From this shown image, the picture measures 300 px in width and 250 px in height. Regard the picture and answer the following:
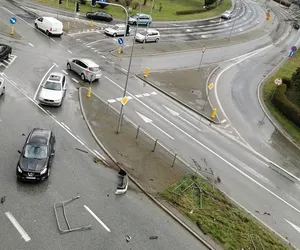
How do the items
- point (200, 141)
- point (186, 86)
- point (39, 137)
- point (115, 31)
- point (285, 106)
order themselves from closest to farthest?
point (39, 137)
point (200, 141)
point (285, 106)
point (186, 86)
point (115, 31)

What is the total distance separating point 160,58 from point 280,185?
2397 cm

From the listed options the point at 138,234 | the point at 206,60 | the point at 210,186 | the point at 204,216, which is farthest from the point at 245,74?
the point at 138,234

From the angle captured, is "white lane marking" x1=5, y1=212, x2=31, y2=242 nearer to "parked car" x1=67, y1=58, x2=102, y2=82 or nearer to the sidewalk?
"parked car" x1=67, y1=58, x2=102, y2=82

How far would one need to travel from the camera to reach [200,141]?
28.8 m

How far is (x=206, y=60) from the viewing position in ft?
157

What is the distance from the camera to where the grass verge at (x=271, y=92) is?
112 feet

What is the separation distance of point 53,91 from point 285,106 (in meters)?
22.2

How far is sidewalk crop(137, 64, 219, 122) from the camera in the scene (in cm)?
3472

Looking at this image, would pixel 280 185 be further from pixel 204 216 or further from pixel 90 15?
pixel 90 15

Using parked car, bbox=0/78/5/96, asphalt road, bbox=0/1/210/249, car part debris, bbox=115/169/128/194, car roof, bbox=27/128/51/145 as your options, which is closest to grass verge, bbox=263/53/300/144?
car part debris, bbox=115/169/128/194

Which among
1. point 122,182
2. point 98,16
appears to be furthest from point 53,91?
point 98,16

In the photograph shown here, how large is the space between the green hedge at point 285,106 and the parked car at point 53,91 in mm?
21247

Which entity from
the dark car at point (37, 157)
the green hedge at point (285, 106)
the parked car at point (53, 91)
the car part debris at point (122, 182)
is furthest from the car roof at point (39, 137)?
the green hedge at point (285, 106)

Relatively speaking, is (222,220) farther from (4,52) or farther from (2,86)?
(4,52)
